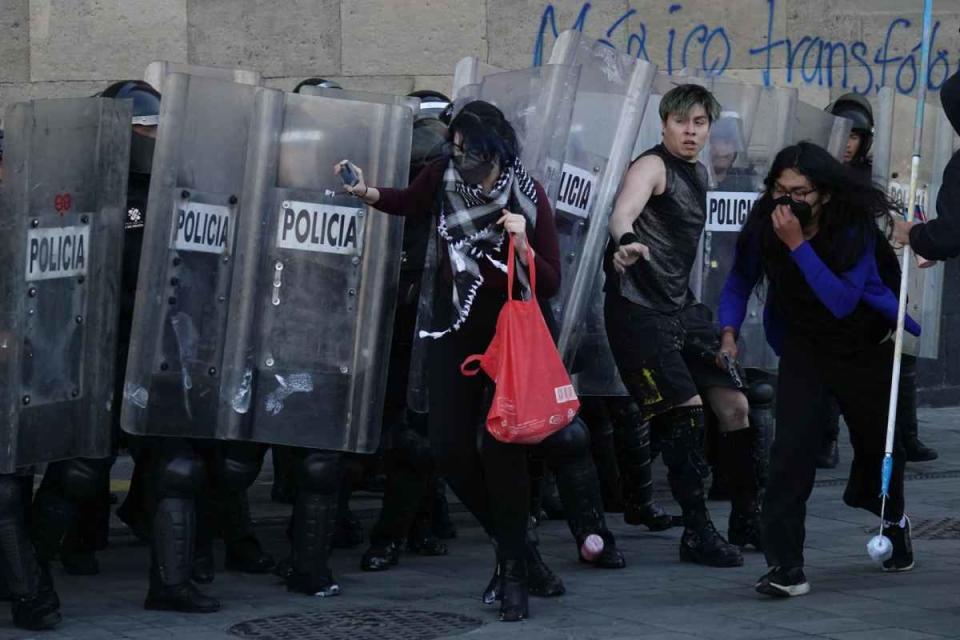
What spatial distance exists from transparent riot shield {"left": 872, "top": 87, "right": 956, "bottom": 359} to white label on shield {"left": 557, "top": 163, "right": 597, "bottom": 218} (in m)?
1.65

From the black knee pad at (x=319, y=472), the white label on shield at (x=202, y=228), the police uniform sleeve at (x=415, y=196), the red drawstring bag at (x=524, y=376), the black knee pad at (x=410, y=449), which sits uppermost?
the police uniform sleeve at (x=415, y=196)

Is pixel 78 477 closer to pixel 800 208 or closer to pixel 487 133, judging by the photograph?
pixel 487 133

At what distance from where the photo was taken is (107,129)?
592 centimetres

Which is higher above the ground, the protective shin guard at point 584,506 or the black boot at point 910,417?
the black boot at point 910,417

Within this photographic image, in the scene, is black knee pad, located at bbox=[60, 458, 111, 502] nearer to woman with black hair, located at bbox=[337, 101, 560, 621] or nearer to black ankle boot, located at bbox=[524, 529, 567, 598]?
woman with black hair, located at bbox=[337, 101, 560, 621]

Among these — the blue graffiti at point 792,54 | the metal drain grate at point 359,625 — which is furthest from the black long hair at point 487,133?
the blue graffiti at point 792,54

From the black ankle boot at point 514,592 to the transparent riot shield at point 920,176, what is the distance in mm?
2870

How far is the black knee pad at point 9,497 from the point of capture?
575cm

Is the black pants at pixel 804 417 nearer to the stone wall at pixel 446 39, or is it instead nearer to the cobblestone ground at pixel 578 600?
the cobblestone ground at pixel 578 600

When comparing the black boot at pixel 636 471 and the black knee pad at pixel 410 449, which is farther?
the black boot at pixel 636 471

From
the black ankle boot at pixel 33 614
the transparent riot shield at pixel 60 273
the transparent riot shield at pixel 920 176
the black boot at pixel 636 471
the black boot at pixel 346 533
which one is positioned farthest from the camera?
the transparent riot shield at pixel 920 176

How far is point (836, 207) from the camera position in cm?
623

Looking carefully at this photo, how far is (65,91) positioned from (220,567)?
15.2 feet

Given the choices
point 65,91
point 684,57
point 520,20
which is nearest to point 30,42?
point 65,91
